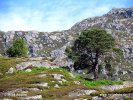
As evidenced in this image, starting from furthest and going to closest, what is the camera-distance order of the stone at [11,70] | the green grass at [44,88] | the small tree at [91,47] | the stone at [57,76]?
the small tree at [91,47] → the stone at [11,70] → the stone at [57,76] → the green grass at [44,88]

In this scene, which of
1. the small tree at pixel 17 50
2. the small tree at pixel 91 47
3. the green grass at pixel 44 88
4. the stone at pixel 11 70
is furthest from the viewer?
the small tree at pixel 17 50

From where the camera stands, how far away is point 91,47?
96188 millimetres

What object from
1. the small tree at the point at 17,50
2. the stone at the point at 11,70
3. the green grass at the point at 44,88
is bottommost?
the green grass at the point at 44,88

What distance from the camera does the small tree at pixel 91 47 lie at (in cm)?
9625

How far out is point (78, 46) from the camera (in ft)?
338

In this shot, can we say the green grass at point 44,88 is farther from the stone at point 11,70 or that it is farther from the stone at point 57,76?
the stone at point 11,70

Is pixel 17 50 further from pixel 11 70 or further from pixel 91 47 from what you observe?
pixel 11 70

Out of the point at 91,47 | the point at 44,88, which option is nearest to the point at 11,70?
the point at 91,47

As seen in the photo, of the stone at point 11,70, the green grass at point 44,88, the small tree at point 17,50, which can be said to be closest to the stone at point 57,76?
the green grass at point 44,88

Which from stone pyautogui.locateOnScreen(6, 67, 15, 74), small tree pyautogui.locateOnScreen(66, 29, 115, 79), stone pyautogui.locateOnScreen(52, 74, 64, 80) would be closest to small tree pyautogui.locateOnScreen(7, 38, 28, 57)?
small tree pyautogui.locateOnScreen(66, 29, 115, 79)

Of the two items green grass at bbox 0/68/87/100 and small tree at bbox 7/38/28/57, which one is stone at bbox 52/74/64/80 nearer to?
green grass at bbox 0/68/87/100

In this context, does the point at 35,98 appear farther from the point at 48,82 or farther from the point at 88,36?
the point at 88,36

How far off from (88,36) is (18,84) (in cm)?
4141

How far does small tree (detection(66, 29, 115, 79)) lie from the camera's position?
96250mm
